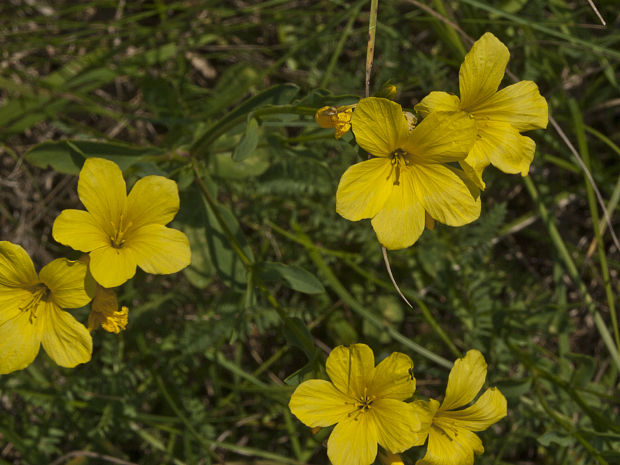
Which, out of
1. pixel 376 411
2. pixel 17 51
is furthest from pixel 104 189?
pixel 17 51

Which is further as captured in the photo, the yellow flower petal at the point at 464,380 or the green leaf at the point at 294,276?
the green leaf at the point at 294,276

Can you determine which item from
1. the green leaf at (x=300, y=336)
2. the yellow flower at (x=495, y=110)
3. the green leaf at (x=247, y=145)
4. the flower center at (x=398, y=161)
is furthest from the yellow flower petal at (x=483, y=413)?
the green leaf at (x=247, y=145)

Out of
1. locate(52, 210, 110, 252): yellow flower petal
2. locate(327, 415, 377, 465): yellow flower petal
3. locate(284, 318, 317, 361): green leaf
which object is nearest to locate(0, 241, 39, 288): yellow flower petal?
locate(52, 210, 110, 252): yellow flower petal

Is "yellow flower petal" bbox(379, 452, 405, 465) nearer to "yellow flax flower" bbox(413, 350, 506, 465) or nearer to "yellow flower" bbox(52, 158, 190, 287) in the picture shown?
"yellow flax flower" bbox(413, 350, 506, 465)

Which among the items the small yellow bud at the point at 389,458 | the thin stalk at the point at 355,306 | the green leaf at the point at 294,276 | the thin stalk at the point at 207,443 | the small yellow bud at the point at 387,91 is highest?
the small yellow bud at the point at 387,91

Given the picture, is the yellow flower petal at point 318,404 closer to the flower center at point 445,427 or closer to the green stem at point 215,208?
the flower center at point 445,427

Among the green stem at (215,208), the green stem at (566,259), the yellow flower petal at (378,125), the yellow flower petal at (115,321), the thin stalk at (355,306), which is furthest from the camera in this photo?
the green stem at (566,259)

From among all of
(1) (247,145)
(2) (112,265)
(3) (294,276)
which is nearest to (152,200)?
(2) (112,265)
